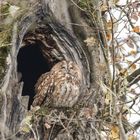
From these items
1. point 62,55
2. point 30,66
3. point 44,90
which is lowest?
point 44,90

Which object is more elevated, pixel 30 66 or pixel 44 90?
pixel 30 66

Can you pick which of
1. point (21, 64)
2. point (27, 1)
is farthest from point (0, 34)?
point (21, 64)

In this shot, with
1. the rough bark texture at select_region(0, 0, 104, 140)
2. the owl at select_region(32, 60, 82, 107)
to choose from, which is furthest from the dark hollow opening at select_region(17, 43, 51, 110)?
the rough bark texture at select_region(0, 0, 104, 140)

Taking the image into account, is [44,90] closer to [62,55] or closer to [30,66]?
[62,55]

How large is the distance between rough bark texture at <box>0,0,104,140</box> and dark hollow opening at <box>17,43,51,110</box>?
0.51 m

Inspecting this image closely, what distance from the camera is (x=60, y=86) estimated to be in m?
5.23

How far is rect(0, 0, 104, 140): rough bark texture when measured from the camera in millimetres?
4352

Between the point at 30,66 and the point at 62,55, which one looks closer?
the point at 62,55

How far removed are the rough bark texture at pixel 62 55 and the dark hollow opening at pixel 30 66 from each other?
0.51m

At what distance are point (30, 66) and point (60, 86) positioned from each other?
90 cm

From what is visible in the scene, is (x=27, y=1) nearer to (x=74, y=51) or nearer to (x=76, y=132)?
(x=74, y=51)

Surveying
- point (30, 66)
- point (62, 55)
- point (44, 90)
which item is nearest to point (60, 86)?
point (44, 90)

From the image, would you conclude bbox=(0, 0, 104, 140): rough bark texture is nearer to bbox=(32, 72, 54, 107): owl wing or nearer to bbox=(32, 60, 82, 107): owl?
bbox=(32, 60, 82, 107): owl

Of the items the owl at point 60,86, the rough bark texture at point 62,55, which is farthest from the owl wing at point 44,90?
the rough bark texture at point 62,55
